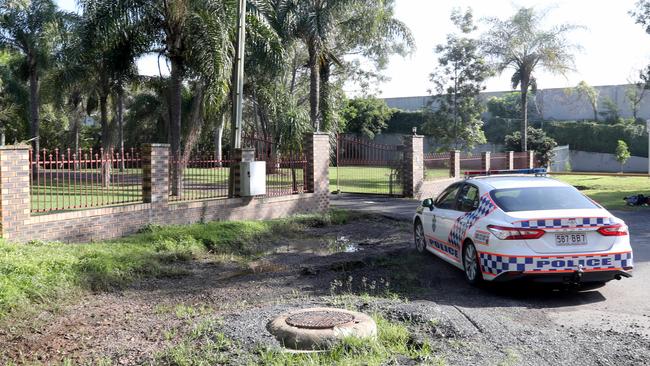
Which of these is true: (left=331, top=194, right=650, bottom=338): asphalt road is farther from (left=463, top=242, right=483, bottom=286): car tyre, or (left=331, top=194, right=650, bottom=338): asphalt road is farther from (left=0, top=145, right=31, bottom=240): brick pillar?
(left=0, top=145, right=31, bottom=240): brick pillar

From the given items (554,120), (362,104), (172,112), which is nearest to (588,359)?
(172,112)

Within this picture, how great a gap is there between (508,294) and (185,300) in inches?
149

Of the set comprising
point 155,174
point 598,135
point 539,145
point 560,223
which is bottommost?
point 560,223

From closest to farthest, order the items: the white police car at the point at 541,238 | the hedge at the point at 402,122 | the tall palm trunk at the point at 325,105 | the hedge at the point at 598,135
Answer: the white police car at the point at 541,238 < the tall palm trunk at the point at 325,105 < the hedge at the point at 598,135 < the hedge at the point at 402,122

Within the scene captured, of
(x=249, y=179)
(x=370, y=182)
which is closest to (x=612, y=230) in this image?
(x=249, y=179)

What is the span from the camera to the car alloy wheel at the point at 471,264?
25.1 feet

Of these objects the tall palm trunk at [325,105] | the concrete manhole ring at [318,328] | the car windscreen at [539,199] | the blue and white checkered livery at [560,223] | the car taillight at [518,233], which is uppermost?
the tall palm trunk at [325,105]

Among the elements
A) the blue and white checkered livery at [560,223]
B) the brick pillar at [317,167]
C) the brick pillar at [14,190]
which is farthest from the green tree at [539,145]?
the brick pillar at [14,190]

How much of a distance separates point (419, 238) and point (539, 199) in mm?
2914

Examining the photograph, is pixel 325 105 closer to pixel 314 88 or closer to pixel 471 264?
pixel 314 88

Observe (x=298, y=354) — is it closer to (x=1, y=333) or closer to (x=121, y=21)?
(x=1, y=333)

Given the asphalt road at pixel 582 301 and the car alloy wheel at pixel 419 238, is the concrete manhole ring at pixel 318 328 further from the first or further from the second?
the car alloy wheel at pixel 419 238

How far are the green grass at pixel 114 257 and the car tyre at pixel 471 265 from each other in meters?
3.83

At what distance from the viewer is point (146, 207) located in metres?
11.5
